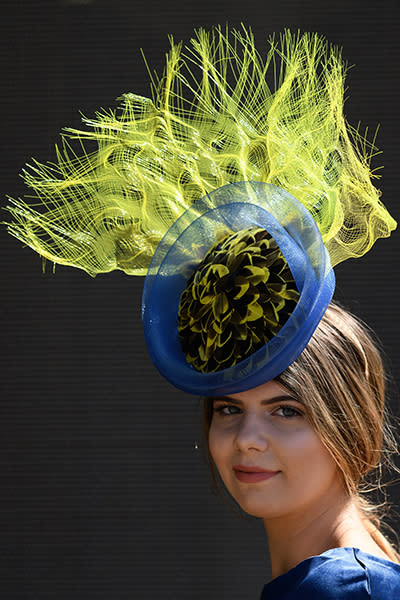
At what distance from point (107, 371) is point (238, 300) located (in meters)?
1.46

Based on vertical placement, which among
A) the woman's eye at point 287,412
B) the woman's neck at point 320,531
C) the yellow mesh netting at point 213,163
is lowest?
the woman's neck at point 320,531

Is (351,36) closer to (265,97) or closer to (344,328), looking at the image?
(265,97)

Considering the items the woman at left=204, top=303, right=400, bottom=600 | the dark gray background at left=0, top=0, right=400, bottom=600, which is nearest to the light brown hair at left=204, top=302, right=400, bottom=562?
the woman at left=204, top=303, right=400, bottom=600

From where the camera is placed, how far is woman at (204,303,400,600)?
3.13 ft

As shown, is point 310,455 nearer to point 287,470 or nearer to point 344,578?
point 287,470

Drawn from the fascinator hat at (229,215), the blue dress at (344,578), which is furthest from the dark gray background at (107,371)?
the blue dress at (344,578)

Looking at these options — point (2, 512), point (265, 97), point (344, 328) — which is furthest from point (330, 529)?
point (2, 512)

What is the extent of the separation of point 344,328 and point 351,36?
1.53 m

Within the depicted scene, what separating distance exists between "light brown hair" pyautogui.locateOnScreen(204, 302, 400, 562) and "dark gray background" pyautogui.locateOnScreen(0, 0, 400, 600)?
128 centimetres

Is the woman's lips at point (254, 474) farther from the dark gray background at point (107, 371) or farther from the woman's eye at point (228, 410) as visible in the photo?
the dark gray background at point (107, 371)

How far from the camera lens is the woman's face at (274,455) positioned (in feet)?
3.13

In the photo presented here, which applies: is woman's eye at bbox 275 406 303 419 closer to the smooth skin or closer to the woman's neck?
the smooth skin

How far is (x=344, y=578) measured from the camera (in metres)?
0.87

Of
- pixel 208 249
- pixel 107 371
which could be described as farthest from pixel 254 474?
pixel 107 371
